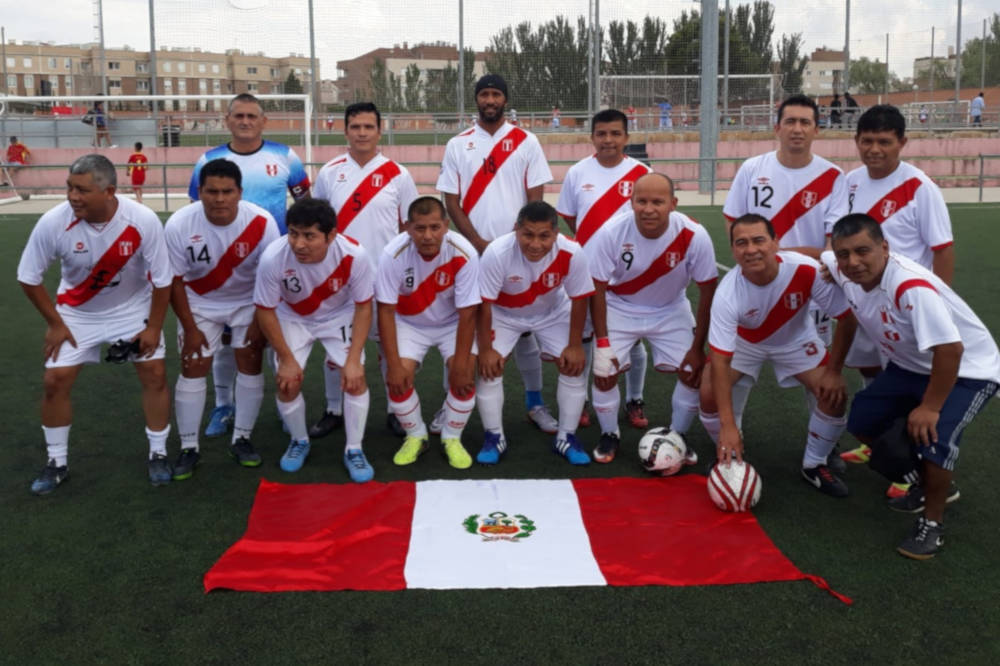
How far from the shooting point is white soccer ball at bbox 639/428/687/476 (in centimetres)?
498

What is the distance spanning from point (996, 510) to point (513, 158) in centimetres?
351

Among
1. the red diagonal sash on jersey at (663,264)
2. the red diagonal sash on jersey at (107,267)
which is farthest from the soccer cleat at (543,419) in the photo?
the red diagonal sash on jersey at (107,267)

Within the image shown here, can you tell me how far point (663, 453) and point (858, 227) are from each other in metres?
1.66

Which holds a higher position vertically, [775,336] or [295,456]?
[775,336]

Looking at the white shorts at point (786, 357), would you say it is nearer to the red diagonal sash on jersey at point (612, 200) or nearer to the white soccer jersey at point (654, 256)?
the white soccer jersey at point (654, 256)

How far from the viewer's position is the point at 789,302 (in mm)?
4789

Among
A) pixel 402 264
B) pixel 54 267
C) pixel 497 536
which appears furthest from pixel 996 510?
pixel 54 267

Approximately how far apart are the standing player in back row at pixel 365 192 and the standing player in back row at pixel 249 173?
0.26 m

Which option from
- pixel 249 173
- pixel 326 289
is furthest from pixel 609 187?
pixel 249 173

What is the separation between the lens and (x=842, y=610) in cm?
356

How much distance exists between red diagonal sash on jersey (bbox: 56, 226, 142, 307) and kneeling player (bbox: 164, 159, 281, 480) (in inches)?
11.2

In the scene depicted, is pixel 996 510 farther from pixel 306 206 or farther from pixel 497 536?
pixel 306 206

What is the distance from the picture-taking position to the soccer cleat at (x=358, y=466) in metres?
4.96

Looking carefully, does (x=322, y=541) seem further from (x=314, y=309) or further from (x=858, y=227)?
(x=858, y=227)
